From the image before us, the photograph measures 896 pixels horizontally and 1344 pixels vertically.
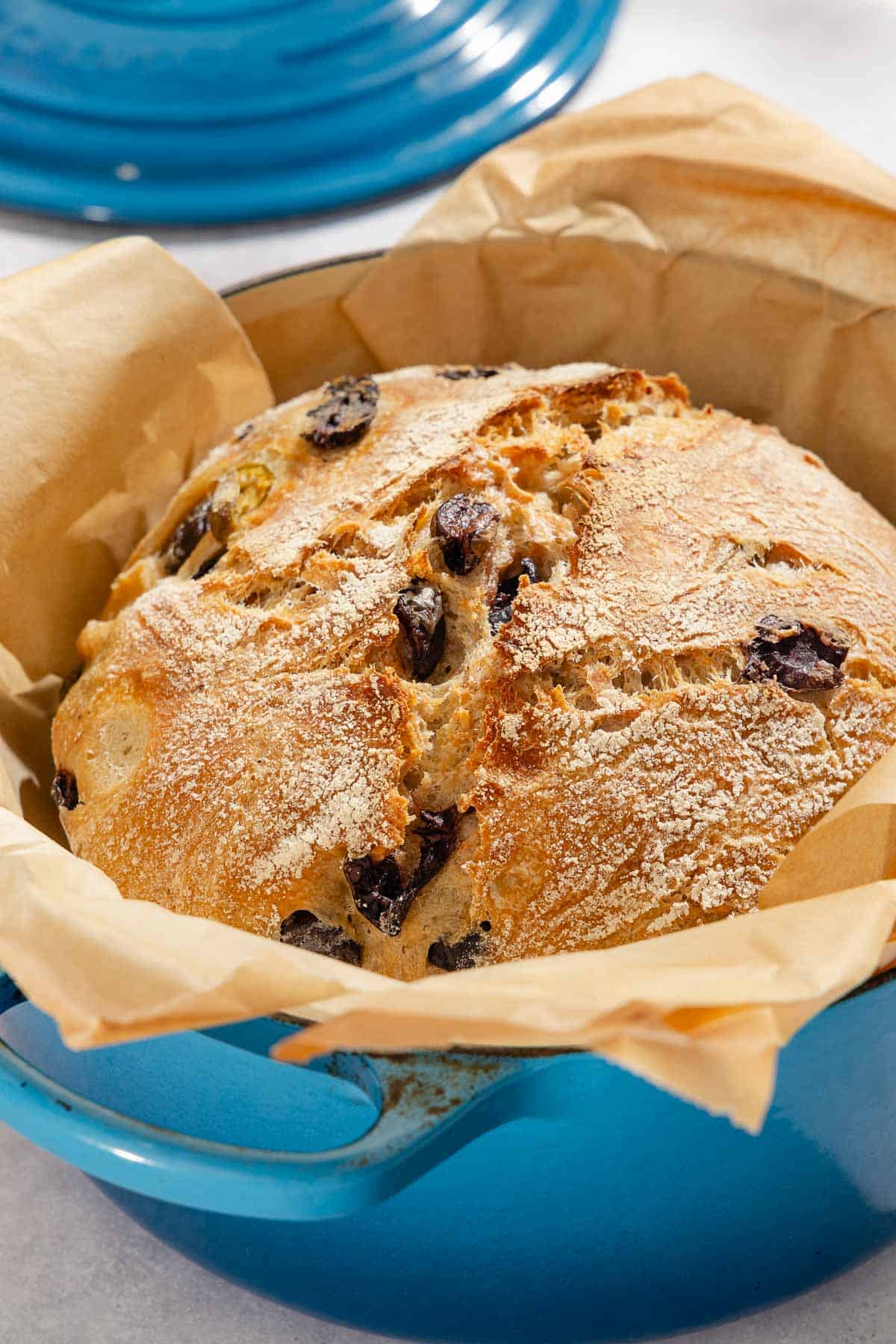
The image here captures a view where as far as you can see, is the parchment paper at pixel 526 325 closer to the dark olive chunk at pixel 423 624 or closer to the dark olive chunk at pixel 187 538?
the dark olive chunk at pixel 187 538

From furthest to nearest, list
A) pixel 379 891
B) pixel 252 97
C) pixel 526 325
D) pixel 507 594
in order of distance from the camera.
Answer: pixel 252 97, pixel 526 325, pixel 507 594, pixel 379 891

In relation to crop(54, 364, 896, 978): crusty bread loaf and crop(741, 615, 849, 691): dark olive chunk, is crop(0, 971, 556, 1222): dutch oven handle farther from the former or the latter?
crop(741, 615, 849, 691): dark olive chunk

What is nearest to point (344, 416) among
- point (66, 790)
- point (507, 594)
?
point (507, 594)

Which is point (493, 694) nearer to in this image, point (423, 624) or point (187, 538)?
point (423, 624)

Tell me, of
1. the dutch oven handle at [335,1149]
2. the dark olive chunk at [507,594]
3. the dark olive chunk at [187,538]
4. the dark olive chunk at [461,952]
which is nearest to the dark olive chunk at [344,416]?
the dark olive chunk at [187,538]

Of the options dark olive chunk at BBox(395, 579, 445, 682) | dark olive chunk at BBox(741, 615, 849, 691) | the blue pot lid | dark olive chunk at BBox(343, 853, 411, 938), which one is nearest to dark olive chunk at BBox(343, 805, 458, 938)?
dark olive chunk at BBox(343, 853, 411, 938)

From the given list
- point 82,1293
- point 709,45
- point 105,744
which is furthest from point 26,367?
point 709,45
